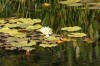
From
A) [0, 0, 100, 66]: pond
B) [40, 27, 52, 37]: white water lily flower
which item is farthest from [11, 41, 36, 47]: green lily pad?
[40, 27, 52, 37]: white water lily flower

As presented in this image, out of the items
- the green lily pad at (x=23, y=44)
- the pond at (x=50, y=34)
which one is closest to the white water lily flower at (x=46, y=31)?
the pond at (x=50, y=34)

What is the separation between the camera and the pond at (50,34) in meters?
3.29

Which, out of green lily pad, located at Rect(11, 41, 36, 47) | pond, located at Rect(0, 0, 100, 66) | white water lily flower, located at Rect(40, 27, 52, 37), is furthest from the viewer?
white water lily flower, located at Rect(40, 27, 52, 37)

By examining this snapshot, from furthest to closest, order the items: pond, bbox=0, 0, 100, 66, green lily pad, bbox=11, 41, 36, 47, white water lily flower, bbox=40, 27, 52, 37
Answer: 1. white water lily flower, bbox=40, 27, 52, 37
2. green lily pad, bbox=11, 41, 36, 47
3. pond, bbox=0, 0, 100, 66

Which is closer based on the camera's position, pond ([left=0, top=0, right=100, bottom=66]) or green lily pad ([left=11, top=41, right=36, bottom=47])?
pond ([left=0, top=0, right=100, bottom=66])

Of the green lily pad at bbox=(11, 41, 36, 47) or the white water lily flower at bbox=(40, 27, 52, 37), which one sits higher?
the white water lily flower at bbox=(40, 27, 52, 37)

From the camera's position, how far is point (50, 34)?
4066 mm

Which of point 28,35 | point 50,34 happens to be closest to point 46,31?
point 50,34

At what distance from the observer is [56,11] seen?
5.30 meters

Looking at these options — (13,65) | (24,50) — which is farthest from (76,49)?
(13,65)

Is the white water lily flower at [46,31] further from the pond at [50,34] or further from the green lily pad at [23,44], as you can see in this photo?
the green lily pad at [23,44]

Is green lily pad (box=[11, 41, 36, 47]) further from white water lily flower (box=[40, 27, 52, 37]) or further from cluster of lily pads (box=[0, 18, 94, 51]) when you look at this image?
white water lily flower (box=[40, 27, 52, 37])

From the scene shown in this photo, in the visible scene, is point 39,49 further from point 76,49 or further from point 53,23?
point 53,23

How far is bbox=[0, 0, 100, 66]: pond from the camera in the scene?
329cm
